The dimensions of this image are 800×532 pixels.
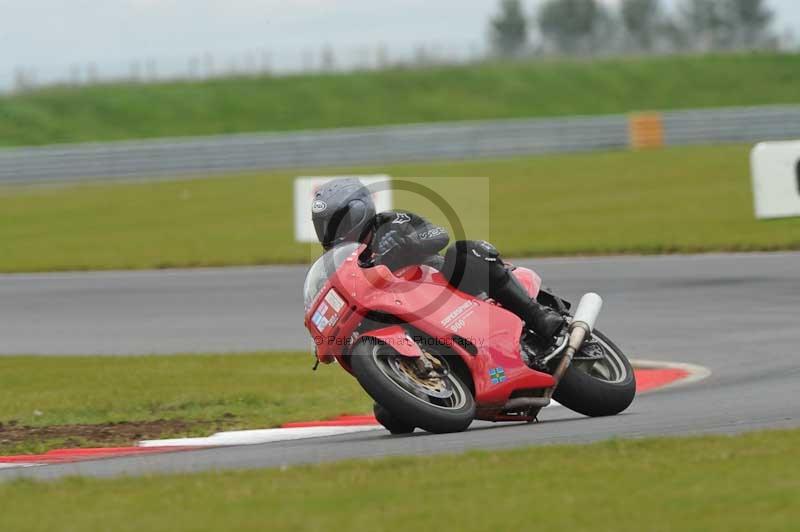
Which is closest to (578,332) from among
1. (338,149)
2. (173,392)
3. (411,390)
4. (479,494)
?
(411,390)

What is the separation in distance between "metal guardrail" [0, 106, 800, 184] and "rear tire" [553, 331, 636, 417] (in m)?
29.5

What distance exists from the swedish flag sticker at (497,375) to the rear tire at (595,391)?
491 mm

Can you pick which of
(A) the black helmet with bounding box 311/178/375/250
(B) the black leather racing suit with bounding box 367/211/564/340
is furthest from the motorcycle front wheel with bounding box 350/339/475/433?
(A) the black helmet with bounding box 311/178/375/250

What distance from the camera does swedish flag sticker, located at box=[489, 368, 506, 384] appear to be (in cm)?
797

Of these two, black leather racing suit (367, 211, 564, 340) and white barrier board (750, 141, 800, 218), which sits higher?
black leather racing suit (367, 211, 564, 340)

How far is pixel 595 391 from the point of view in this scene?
8391 mm

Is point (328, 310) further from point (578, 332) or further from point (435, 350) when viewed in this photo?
point (578, 332)

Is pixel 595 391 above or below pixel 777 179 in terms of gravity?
below

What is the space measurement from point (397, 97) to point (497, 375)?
5172 cm

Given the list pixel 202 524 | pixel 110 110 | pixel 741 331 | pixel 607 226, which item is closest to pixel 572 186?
pixel 607 226

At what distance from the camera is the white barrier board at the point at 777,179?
48.9ft

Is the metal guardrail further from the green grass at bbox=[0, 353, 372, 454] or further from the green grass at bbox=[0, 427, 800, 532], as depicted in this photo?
the green grass at bbox=[0, 427, 800, 532]

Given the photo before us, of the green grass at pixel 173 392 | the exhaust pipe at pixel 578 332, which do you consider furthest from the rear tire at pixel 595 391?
the green grass at pixel 173 392

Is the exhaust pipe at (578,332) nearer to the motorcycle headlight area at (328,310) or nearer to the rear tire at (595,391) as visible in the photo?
the rear tire at (595,391)
